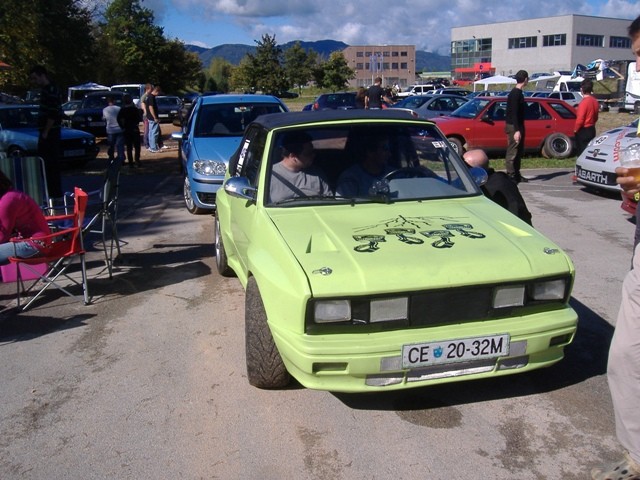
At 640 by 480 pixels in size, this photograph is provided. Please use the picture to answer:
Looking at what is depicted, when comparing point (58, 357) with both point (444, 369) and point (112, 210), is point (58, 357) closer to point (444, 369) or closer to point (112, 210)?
point (112, 210)

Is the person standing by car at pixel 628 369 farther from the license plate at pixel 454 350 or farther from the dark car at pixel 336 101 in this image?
the dark car at pixel 336 101

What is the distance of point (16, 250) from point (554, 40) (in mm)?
93748

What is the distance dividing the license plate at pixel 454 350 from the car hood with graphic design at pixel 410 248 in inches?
12.2

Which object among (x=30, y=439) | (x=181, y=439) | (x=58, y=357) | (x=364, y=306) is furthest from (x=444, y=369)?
(x=58, y=357)

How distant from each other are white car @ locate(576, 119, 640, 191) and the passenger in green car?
6.76m

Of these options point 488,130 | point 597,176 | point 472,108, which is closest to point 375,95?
point 472,108

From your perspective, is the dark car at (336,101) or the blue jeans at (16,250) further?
the dark car at (336,101)

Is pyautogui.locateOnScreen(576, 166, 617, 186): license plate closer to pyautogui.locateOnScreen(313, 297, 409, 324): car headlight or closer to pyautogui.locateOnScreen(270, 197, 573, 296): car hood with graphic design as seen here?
pyautogui.locateOnScreen(270, 197, 573, 296): car hood with graphic design

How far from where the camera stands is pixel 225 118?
1022 centimetres

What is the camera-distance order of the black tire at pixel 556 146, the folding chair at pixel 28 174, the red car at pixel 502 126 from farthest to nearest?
1. the black tire at pixel 556 146
2. the red car at pixel 502 126
3. the folding chair at pixel 28 174

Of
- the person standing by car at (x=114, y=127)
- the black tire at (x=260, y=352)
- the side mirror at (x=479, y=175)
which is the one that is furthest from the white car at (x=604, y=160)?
the person standing by car at (x=114, y=127)

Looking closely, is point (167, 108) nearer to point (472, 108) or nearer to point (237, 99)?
point (472, 108)

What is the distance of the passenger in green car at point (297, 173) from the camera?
4.52m

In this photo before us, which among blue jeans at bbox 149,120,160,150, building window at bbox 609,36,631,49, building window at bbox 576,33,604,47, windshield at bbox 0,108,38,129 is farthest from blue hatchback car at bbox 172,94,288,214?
building window at bbox 609,36,631,49
